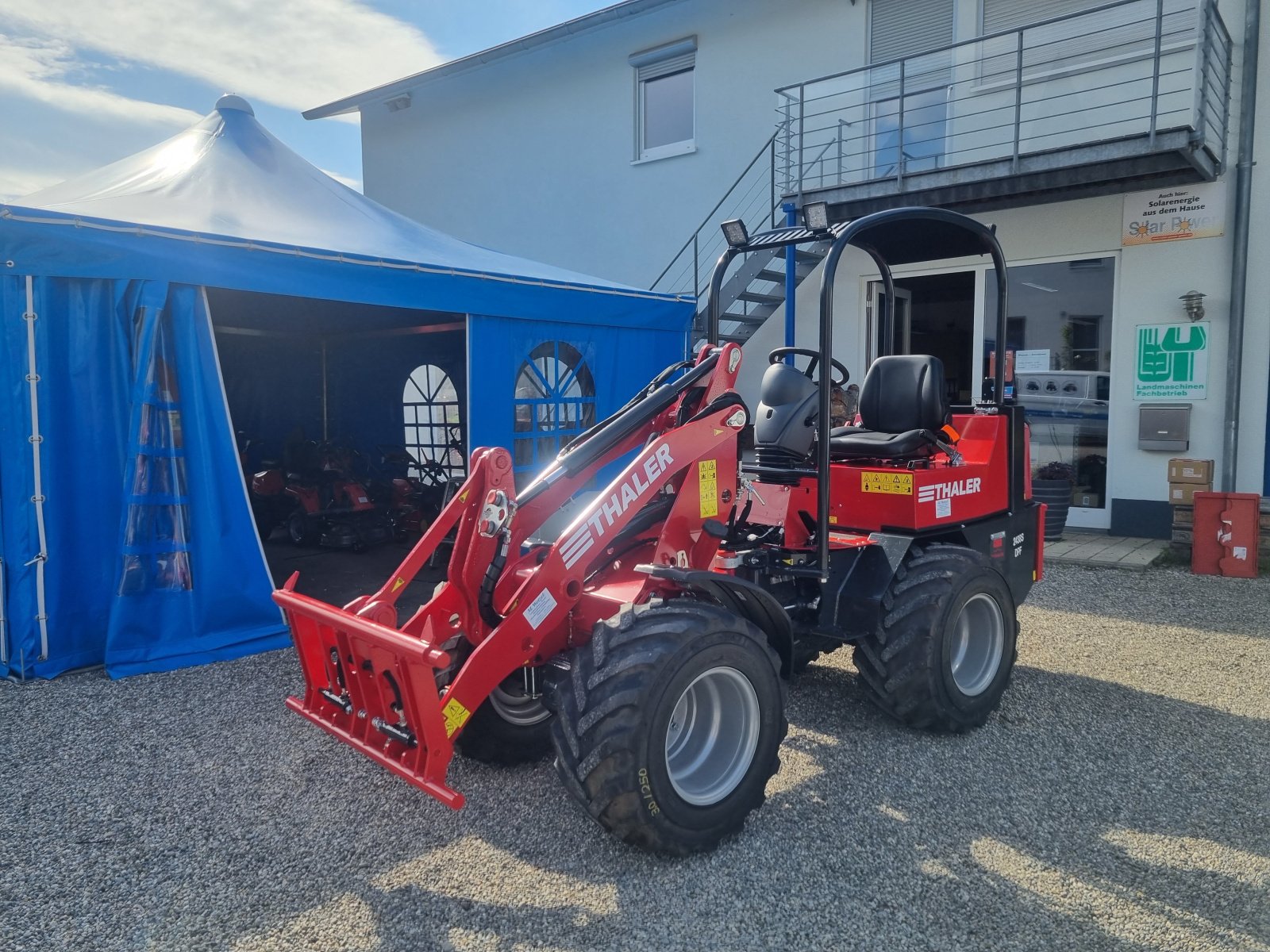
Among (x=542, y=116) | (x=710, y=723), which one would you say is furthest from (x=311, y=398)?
(x=710, y=723)

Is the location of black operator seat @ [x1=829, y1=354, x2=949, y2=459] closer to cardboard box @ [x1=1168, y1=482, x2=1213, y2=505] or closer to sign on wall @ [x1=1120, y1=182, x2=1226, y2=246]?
cardboard box @ [x1=1168, y1=482, x2=1213, y2=505]

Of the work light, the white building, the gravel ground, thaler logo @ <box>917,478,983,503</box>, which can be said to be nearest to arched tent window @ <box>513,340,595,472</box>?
the white building

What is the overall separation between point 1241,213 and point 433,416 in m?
7.92

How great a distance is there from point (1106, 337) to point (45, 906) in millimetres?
8982

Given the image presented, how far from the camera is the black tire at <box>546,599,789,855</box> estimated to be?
2.77 meters

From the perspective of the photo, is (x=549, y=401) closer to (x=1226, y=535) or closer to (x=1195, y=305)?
(x=1226, y=535)

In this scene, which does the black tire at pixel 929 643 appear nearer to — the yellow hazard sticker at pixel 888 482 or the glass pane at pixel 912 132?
the yellow hazard sticker at pixel 888 482

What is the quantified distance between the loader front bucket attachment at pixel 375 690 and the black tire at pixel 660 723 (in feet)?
1.25

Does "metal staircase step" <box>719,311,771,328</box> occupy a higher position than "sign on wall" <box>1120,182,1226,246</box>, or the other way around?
"sign on wall" <box>1120,182,1226,246</box>

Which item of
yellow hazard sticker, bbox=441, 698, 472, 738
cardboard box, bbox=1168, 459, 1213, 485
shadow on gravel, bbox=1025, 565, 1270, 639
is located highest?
cardboard box, bbox=1168, 459, 1213, 485

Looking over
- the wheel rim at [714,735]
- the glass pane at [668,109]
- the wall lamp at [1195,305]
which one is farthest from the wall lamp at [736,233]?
the glass pane at [668,109]

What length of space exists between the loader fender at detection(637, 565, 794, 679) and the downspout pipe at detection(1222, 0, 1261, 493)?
629cm

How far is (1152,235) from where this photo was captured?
8172 millimetres

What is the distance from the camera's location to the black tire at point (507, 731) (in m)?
3.59
